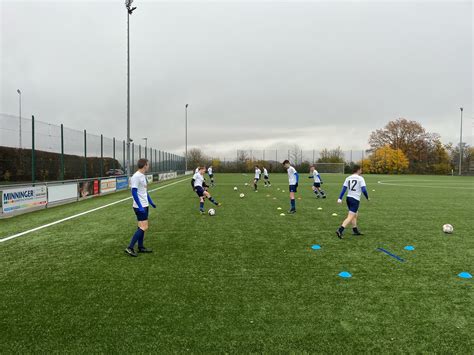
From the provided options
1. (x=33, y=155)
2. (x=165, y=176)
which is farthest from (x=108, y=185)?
(x=165, y=176)

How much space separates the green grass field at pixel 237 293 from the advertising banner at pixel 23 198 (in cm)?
309

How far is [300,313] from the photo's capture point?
146 inches

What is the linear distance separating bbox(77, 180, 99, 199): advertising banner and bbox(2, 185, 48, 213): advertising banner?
126 inches

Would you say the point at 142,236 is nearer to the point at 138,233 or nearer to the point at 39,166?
the point at 138,233

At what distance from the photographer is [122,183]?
22.8 meters

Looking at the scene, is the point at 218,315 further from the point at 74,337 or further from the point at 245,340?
the point at 74,337

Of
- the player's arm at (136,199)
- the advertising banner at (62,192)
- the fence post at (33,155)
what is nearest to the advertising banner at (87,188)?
the advertising banner at (62,192)

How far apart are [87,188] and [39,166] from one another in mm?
3420

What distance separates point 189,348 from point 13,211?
11.1m

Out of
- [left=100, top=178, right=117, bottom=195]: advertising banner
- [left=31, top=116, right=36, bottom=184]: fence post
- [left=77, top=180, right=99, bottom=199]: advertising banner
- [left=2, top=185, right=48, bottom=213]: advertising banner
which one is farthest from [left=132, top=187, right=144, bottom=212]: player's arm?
[left=100, top=178, right=117, bottom=195]: advertising banner

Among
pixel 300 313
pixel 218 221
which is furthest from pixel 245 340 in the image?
pixel 218 221

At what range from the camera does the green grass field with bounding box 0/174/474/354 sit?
10.3 ft

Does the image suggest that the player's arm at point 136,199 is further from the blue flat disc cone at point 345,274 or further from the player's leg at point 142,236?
the blue flat disc cone at point 345,274

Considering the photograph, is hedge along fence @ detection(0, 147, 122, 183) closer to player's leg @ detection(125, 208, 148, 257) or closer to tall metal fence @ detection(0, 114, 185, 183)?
tall metal fence @ detection(0, 114, 185, 183)
